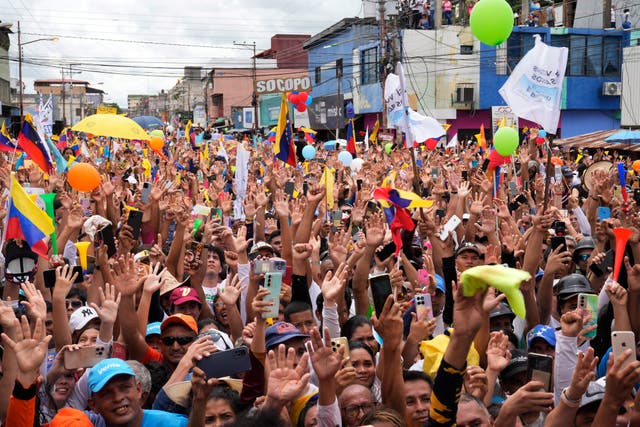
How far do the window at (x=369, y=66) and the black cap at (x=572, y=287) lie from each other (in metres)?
34.3

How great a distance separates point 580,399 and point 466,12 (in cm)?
3913

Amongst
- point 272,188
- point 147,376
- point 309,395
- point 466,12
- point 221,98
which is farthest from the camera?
point 221,98

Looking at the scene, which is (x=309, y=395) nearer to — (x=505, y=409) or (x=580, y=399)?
(x=505, y=409)

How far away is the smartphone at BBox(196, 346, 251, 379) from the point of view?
12.0 ft

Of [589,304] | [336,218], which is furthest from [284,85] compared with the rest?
[589,304]

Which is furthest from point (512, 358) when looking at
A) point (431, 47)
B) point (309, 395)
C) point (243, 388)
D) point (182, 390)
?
point (431, 47)

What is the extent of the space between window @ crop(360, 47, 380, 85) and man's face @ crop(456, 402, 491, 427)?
36.5 meters

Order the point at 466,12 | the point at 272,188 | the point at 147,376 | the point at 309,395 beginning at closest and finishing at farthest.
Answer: the point at 309,395 < the point at 147,376 < the point at 272,188 < the point at 466,12

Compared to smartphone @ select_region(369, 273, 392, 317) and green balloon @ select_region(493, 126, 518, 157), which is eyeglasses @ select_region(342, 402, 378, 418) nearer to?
smartphone @ select_region(369, 273, 392, 317)

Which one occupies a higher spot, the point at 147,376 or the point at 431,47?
the point at 431,47

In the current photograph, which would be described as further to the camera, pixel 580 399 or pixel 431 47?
pixel 431 47

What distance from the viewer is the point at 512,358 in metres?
4.54

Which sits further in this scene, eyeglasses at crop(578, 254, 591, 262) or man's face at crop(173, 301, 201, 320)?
eyeglasses at crop(578, 254, 591, 262)

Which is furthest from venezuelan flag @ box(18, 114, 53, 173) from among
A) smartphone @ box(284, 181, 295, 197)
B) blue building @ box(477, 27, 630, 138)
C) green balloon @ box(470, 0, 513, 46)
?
blue building @ box(477, 27, 630, 138)
